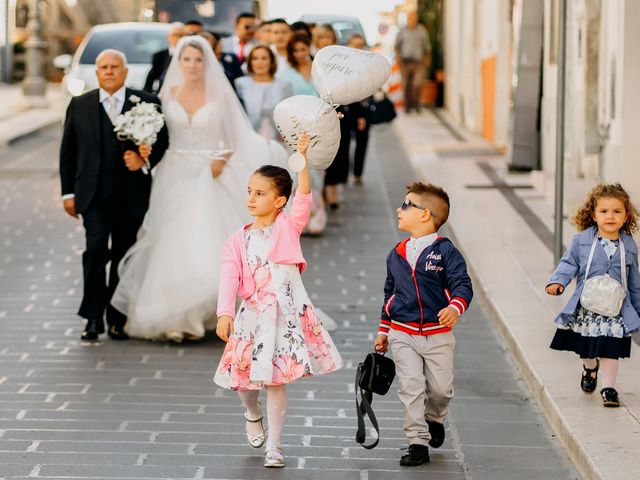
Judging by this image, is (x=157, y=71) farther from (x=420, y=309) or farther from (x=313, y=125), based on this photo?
(x=420, y=309)

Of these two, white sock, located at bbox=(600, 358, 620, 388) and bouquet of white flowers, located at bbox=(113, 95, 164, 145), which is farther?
bouquet of white flowers, located at bbox=(113, 95, 164, 145)

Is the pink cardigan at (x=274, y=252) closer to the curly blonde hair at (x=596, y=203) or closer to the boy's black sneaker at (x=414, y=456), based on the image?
the boy's black sneaker at (x=414, y=456)

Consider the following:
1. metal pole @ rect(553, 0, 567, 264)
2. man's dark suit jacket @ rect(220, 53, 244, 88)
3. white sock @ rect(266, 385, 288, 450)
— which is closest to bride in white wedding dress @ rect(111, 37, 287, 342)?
metal pole @ rect(553, 0, 567, 264)

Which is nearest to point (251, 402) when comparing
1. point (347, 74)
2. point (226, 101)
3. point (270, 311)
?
point (270, 311)

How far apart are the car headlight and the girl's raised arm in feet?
44.6

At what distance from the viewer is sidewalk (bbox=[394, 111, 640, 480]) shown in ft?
21.2

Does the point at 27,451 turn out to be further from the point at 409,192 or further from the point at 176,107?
the point at 176,107

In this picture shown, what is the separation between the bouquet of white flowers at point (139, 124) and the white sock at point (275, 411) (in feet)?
10.1

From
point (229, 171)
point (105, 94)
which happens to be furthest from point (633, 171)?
point (105, 94)

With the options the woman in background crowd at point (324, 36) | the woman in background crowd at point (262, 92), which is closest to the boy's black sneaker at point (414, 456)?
the woman in background crowd at point (262, 92)

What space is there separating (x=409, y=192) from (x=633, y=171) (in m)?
6.97

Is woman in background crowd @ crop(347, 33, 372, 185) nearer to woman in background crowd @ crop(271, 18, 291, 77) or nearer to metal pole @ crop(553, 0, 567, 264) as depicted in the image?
woman in background crowd @ crop(271, 18, 291, 77)

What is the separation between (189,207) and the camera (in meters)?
9.52

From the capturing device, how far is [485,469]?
6.43m
